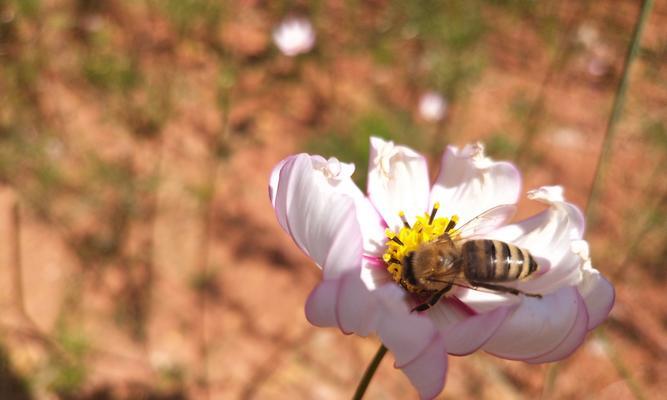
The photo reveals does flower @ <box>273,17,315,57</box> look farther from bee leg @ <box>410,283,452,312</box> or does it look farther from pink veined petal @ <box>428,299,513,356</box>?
pink veined petal @ <box>428,299,513,356</box>

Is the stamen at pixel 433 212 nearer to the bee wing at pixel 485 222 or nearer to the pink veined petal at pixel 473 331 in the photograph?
the bee wing at pixel 485 222

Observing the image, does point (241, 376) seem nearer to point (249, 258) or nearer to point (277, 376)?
point (277, 376)

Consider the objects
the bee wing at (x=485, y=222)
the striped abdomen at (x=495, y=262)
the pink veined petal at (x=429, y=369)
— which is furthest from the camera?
the bee wing at (x=485, y=222)

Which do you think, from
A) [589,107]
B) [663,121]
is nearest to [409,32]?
[589,107]

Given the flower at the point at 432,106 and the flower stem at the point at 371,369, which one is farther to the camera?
the flower at the point at 432,106

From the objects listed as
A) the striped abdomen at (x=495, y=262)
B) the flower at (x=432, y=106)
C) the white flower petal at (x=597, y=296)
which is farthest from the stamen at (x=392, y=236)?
the flower at (x=432, y=106)

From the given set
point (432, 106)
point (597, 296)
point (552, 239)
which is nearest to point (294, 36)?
point (432, 106)

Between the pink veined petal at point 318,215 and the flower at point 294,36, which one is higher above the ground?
the pink veined petal at point 318,215
